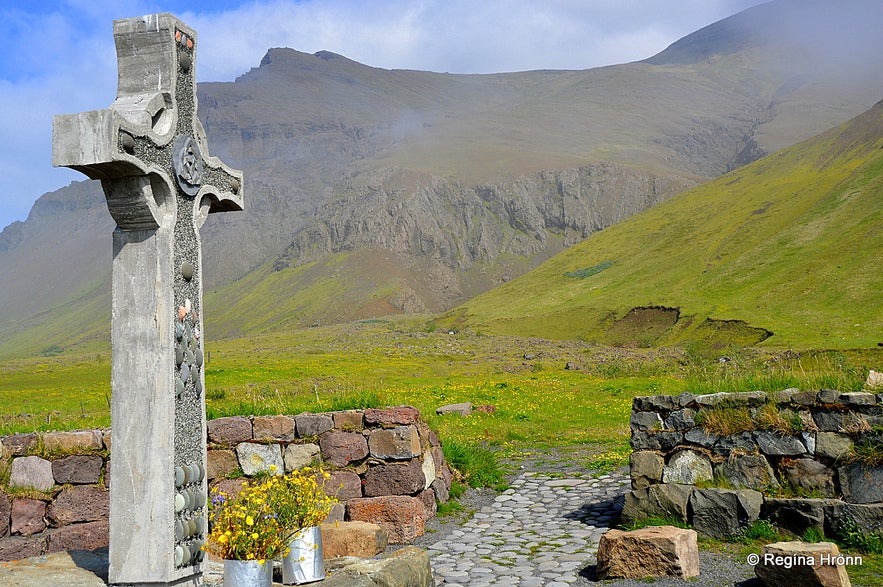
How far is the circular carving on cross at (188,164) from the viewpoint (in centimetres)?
680

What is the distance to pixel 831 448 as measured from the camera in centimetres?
894

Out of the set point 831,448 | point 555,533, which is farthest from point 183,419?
point 831,448

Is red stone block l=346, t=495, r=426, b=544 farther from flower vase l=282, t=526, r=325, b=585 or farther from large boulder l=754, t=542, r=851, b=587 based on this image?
large boulder l=754, t=542, r=851, b=587

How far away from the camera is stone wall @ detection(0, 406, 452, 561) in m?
9.35

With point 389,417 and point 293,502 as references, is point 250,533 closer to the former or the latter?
point 293,502

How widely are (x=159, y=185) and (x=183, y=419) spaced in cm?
194

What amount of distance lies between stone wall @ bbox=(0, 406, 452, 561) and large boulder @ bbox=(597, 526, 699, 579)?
2.92 meters

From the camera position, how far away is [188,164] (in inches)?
274

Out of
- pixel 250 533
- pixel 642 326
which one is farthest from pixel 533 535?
pixel 642 326

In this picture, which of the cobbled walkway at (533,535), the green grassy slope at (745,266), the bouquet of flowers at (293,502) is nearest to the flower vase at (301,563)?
the bouquet of flowers at (293,502)

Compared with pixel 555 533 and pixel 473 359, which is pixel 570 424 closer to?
pixel 555 533

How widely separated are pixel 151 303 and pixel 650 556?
5.25 meters

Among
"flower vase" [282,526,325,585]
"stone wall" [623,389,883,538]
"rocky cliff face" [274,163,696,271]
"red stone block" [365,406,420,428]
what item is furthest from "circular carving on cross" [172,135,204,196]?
"rocky cliff face" [274,163,696,271]

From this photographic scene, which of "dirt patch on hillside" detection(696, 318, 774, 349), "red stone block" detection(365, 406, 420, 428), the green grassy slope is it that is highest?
the green grassy slope
